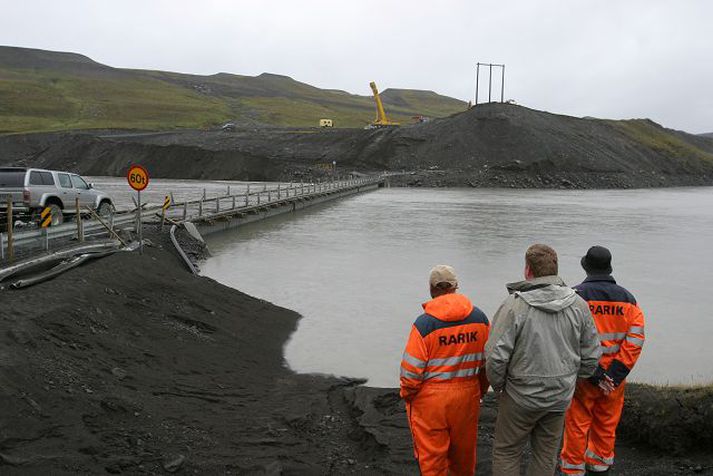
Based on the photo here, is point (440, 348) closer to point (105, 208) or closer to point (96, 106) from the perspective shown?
point (105, 208)

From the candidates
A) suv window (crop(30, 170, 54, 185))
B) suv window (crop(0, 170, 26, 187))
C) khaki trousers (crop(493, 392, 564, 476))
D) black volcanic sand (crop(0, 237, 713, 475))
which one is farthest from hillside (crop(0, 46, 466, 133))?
khaki trousers (crop(493, 392, 564, 476))

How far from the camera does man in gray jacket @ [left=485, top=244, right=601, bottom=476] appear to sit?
12.3ft

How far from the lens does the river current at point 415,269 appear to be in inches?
414

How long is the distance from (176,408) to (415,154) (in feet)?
256

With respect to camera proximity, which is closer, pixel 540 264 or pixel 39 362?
pixel 540 264

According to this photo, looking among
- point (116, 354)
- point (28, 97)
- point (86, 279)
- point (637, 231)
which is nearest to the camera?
point (116, 354)

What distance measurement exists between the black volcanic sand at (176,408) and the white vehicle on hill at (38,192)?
7015mm

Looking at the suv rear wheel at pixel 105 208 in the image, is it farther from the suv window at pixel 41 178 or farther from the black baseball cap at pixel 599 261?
the black baseball cap at pixel 599 261

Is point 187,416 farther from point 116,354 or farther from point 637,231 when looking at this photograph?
point 637,231

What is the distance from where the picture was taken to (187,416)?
20.5ft

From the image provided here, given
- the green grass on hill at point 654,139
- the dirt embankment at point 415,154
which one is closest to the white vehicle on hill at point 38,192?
the dirt embankment at point 415,154

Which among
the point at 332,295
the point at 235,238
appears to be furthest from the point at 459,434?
the point at 235,238

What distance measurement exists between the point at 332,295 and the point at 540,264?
36.1ft

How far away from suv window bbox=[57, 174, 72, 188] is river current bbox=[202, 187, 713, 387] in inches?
168
